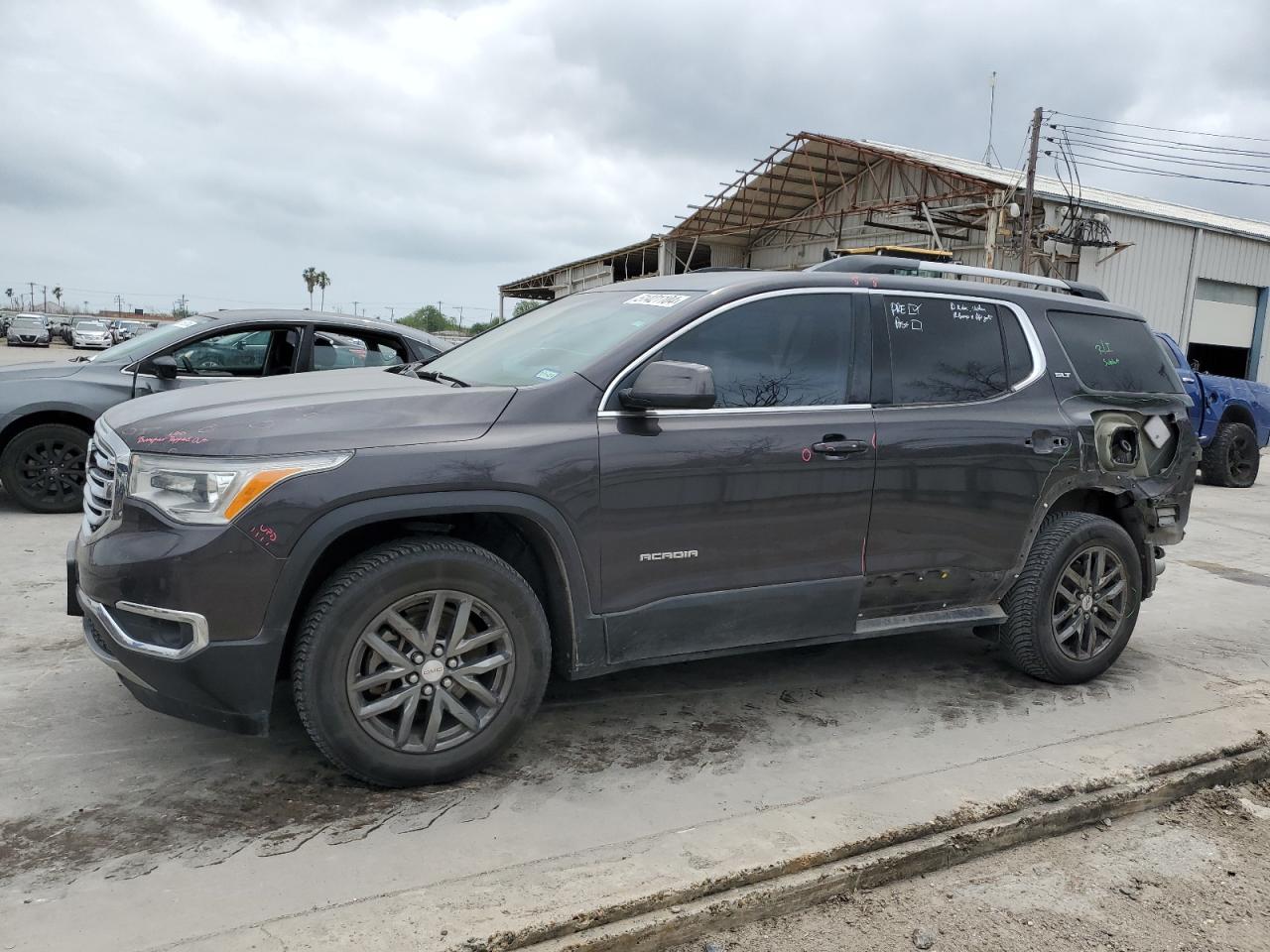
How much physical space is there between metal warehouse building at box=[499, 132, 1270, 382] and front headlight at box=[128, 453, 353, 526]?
58.3ft

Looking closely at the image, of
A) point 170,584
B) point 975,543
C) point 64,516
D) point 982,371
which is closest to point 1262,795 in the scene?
point 975,543

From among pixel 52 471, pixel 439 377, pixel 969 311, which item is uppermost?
pixel 969 311

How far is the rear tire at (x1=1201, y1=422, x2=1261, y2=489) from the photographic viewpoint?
12656 mm

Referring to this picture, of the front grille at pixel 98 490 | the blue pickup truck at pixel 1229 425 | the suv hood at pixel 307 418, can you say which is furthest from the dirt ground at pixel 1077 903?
the blue pickup truck at pixel 1229 425

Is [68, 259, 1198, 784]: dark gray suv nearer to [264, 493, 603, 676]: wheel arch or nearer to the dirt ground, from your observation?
[264, 493, 603, 676]: wheel arch

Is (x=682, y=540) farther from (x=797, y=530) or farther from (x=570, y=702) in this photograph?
(x=570, y=702)

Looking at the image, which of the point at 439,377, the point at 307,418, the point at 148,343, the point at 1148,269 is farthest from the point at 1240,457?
the point at 307,418

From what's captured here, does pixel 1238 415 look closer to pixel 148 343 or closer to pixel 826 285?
pixel 826 285

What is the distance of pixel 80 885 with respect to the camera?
2.63 m

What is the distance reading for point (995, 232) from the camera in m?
20.0

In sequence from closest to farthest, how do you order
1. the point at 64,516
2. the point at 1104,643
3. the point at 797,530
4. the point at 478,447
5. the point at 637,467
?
1. the point at 478,447
2. the point at 637,467
3. the point at 797,530
4. the point at 1104,643
5. the point at 64,516

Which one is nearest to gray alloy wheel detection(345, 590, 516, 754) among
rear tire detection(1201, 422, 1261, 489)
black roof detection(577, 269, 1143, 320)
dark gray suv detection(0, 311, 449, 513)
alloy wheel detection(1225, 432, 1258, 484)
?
black roof detection(577, 269, 1143, 320)

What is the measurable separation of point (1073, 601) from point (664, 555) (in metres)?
2.25

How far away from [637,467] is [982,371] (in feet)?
5.98
